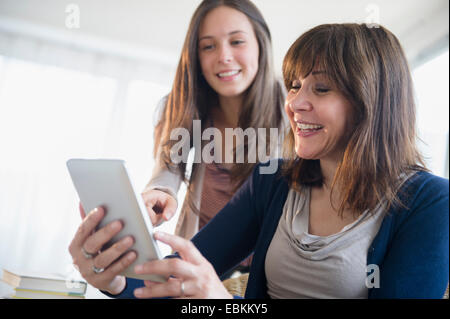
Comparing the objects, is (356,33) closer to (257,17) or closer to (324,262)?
(324,262)

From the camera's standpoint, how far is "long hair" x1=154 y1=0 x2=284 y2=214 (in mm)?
1365

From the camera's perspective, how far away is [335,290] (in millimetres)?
756

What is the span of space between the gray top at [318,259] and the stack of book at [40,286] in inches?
18.1

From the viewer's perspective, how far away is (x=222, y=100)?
4.81 ft

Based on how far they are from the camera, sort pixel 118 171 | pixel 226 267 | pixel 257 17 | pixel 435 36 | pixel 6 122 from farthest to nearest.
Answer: pixel 6 122
pixel 435 36
pixel 257 17
pixel 226 267
pixel 118 171

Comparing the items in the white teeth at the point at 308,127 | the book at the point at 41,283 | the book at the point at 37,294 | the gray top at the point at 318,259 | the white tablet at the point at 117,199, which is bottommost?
the book at the point at 37,294

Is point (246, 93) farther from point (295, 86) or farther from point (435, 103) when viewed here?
point (435, 103)

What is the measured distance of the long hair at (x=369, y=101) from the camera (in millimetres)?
812

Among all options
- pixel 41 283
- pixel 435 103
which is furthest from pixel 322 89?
pixel 435 103

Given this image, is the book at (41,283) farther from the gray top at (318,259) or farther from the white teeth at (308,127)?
the white teeth at (308,127)

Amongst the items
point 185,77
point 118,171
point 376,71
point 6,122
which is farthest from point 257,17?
point 6,122

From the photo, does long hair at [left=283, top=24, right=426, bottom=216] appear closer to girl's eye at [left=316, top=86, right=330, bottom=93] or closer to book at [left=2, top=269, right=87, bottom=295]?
girl's eye at [left=316, top=86, right=330, bottom=93]

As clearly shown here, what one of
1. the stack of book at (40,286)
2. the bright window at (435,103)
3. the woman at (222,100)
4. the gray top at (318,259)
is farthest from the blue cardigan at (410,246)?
the bright window at (435,103)
